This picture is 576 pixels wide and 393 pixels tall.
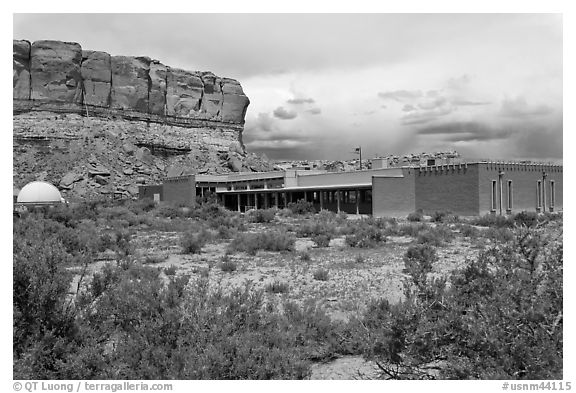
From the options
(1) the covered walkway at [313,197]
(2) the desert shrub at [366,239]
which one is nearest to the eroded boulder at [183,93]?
(1) the covered walkway at [313,197]

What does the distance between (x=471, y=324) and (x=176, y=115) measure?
9428cm

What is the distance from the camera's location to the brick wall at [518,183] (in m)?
34.2

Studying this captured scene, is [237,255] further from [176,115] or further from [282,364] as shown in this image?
[176,115]

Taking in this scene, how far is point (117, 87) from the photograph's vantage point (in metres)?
87.2

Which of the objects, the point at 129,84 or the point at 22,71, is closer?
the point at 22,71

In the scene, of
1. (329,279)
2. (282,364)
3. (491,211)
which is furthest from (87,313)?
(491,211)

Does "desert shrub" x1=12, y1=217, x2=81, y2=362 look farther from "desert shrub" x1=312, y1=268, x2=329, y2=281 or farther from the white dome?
the white dome

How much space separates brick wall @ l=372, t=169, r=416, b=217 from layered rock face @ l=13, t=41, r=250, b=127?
59453 mm

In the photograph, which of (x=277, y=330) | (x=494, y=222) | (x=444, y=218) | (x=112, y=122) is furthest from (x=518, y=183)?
(x=112, y=122)

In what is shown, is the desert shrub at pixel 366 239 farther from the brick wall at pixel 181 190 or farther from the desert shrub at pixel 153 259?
the brick wall at pixel 181 190

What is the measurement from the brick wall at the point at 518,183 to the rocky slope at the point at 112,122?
152ft

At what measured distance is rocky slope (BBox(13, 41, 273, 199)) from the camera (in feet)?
226

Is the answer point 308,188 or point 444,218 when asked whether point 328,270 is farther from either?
point 308,188

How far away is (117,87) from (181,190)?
36.0 metres
